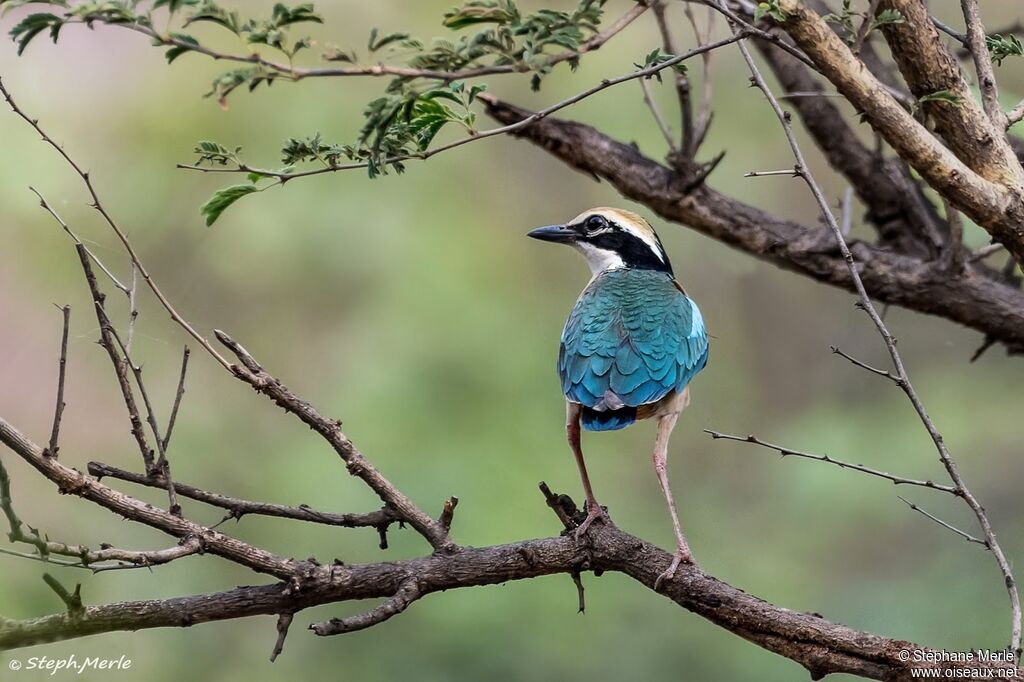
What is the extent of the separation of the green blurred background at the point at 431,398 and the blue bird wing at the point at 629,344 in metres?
1.85

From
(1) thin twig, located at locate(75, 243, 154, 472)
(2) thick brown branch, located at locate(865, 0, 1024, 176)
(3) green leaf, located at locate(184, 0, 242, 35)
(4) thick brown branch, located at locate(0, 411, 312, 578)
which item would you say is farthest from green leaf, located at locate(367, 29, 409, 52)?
(2) thick brown branch, located at locate(865, 0, 1024, 176)

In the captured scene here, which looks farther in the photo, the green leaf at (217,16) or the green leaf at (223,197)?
the green leaf at (223,197)

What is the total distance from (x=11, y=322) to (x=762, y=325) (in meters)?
6.19

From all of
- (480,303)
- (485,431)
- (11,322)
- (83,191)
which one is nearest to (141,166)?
(83,191)

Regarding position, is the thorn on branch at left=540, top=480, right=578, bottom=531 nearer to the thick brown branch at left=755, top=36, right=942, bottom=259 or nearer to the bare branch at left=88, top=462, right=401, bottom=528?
the bare branch at left=88, top=462, right=401, bottom=528

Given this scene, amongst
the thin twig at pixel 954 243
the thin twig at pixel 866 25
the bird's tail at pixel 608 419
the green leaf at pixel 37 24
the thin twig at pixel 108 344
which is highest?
the thin twig at pixel 954 243

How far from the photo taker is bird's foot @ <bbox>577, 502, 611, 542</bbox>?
12.3ft

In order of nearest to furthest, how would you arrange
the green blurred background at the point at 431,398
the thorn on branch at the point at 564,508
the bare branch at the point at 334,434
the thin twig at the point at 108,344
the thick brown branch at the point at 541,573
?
the thin twig at the point at 108,344
the thick brown branch at the point at 541,573
the bare branch at the point at 334,434
the thorn on branch at the point at 564,508
the green blurred background at the point at 431,398

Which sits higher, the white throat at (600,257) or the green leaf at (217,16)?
the white throat at (600,257)

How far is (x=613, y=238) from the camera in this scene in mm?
5699

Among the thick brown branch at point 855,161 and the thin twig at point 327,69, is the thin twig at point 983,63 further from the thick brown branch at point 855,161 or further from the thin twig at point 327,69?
the thick brown branch at point 855,161

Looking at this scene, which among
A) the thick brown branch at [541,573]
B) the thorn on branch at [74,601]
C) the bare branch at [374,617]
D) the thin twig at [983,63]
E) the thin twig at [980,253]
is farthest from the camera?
the thin twig at [980,253]

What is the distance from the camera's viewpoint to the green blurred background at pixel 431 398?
657 cm

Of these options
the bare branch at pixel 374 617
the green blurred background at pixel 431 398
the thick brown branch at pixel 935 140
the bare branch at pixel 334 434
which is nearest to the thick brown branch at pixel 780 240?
the thick brown branch at pixel 935 140
